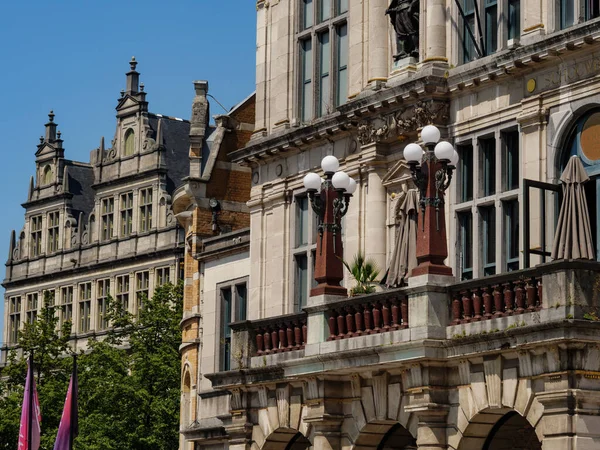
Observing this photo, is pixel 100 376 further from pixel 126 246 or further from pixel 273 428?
pixel 273 428

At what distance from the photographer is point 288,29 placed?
45.7m

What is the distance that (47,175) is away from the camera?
102 meters

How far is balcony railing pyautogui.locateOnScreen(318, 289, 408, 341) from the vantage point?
34.8m

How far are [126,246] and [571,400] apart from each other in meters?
64.2

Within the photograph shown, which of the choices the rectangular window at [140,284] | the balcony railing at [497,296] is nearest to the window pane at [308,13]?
the balcony railing at [497,296]

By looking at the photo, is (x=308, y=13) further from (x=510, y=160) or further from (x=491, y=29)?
(x=510, y=160)

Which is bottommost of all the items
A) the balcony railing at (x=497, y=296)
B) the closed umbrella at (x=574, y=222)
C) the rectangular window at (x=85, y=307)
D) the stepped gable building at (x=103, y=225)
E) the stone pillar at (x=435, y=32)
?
the balcony railing at (x=497, y=296)

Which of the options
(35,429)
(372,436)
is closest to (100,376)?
(35,429)

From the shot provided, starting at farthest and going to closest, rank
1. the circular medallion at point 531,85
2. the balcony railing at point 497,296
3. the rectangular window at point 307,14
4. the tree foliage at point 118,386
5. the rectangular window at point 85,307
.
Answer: the rectangular window at point 85,307 → the tree foliage at point 118,386 → the rectangular window at point 307,14 → the circular medallion at point 531,85 → the balcony railing at point 497,296

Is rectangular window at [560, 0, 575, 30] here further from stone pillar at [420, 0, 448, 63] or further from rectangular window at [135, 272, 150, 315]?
rectangular window at [135, 272, 150, 315]

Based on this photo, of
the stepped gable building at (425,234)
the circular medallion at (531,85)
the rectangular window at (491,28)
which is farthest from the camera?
the rectangular window at (491,28)

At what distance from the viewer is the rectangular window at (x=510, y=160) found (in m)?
37.1

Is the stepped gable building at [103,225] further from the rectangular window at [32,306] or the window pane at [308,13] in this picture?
the window pane at [308,13]

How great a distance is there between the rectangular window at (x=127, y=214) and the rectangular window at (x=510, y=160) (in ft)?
189
